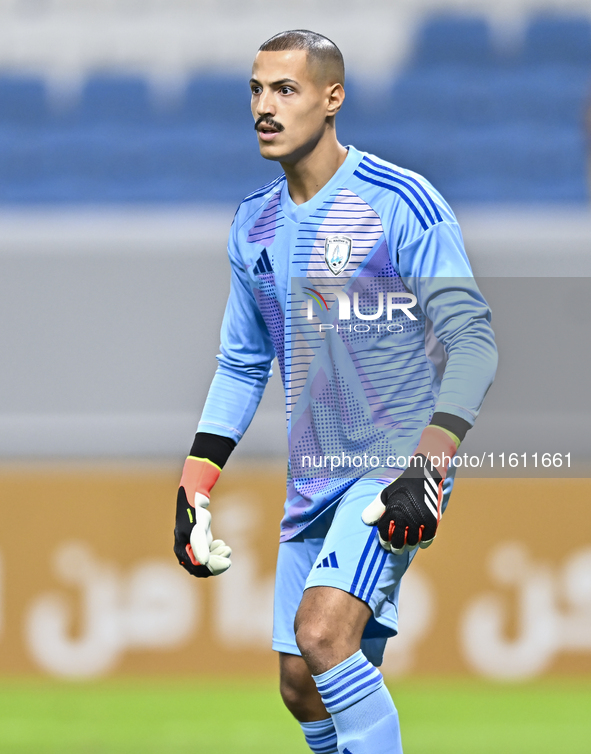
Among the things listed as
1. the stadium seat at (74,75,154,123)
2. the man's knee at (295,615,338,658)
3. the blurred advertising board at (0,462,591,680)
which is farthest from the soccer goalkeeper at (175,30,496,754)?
the stadium seat at (74,75,154,123)

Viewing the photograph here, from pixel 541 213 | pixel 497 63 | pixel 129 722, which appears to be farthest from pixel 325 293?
pixel 497 63

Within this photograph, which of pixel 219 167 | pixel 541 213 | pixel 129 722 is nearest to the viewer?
pixel 129 722

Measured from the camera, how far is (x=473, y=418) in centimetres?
235

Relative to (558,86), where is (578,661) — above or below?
below

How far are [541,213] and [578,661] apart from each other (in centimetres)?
275

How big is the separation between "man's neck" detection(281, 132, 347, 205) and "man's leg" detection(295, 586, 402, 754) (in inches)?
36.8

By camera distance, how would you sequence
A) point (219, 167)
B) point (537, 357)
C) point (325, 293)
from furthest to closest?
point (219, 167), point (537, 357), point (325, 293)

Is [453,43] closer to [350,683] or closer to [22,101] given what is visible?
[22,101]

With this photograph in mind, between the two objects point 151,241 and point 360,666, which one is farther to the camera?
point 151,241

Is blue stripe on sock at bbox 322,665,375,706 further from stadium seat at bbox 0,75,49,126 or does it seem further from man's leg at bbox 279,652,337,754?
stadium seat at bbox 0,75,49,126

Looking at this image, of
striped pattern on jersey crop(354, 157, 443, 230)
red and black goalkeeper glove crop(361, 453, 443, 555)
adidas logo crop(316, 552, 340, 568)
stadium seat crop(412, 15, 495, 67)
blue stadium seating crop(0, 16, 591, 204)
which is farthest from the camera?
stadium seat crop(412, 15, 495, 67)

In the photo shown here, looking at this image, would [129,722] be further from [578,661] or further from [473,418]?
[473,418]

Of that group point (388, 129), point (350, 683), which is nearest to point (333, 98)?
point (350, 683)

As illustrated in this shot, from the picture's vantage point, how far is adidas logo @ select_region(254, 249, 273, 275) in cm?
272
